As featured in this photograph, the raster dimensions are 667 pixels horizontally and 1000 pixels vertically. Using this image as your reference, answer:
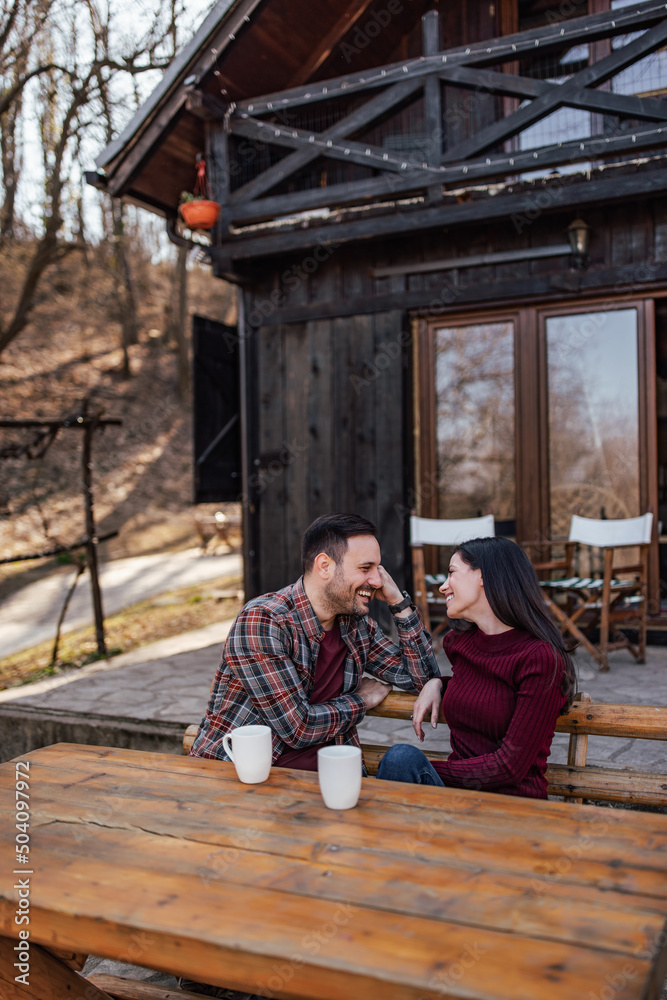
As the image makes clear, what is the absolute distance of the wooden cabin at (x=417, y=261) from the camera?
18.0 feet

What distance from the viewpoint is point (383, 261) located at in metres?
6.30

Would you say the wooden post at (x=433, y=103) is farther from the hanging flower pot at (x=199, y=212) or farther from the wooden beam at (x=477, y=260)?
the hanging flower pot at (x=199, y=212)

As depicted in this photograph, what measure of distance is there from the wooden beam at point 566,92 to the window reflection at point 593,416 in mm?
1385

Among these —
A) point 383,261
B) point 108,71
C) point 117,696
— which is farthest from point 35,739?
point 108,71

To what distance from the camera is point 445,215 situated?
546 centimetres

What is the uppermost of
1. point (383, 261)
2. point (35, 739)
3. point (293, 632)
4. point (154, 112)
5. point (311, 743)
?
point (154, 112)

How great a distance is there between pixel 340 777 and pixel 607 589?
3742mm

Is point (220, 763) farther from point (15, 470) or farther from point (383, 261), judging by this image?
point (15, 470)

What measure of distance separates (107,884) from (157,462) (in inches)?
677

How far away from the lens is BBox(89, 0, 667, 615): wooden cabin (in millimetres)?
5492

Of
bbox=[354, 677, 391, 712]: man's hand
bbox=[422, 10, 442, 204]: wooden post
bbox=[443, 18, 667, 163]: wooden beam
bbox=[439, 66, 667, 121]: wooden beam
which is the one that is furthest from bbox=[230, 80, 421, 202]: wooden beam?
bbox=[354, 677, 391, 712]: man's hand

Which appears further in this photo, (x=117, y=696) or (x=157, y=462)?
(x=157, y=462)

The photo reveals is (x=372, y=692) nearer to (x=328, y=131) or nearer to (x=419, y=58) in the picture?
(x=328, y=131)

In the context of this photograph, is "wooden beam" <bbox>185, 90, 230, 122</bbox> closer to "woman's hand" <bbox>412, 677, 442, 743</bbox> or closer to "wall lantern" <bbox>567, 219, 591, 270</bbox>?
"wall lantern" <bbox>567, 219, 591, 270</bbox>
